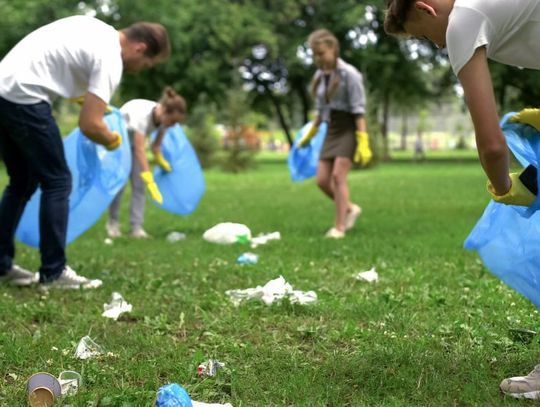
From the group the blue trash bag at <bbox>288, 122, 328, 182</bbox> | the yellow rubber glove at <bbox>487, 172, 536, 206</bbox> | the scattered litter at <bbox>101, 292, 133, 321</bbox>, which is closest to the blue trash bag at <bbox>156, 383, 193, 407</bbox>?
the yellow rubber glove at <bbox>487, 172, 536, 206</bbox>

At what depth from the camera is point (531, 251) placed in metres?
2.40

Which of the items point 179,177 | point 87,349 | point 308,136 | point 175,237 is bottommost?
point 175,237

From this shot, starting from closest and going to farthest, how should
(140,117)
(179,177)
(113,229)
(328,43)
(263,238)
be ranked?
(263,238)
(328,43)
(140,117)
(113,229)
(179,177)

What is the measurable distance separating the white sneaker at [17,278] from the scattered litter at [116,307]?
817 millimetres

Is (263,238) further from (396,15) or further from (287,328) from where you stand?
(396,15)

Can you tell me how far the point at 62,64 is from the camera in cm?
400

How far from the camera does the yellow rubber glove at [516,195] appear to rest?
2248mm

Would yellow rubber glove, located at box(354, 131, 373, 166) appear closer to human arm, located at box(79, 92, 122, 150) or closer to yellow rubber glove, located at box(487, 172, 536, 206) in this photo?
human arm, located at box(79, 92, 122, 150)

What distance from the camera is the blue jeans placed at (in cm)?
394

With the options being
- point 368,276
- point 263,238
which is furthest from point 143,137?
point 368,276

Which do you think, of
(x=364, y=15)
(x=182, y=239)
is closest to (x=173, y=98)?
(x=182, y=239)

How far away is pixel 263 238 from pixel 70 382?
389 cm

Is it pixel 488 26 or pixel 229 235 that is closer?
pixel 488 26

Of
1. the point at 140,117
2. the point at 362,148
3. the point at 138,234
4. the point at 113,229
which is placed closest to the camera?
the point at 362,148
